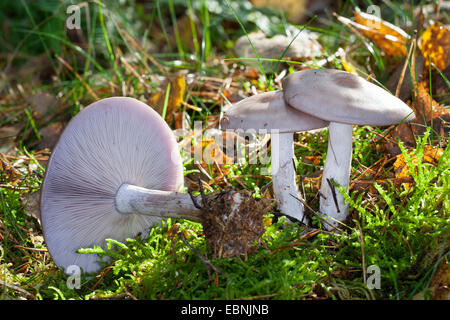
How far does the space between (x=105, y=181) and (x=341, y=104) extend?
1132 mm

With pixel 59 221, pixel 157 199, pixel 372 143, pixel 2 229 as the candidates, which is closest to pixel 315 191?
pixel 372 143

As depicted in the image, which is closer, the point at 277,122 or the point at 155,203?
the point at 277,122

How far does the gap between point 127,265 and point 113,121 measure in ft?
→ 2.17

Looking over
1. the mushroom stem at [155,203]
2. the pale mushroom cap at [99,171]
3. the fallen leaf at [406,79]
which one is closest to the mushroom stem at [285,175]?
the mushroom stem at [155,203]

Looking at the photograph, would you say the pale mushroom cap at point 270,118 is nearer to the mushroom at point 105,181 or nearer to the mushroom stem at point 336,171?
the mushroom stem at point 336,171

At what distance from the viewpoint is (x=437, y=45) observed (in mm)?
2809

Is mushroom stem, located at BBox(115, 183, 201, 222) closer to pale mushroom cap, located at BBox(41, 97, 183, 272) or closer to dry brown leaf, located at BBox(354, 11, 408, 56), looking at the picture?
pale mushroom cap, located at BBox(41, 97, 183, 272)

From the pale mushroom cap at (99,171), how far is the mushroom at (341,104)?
Result: 0.75 metres

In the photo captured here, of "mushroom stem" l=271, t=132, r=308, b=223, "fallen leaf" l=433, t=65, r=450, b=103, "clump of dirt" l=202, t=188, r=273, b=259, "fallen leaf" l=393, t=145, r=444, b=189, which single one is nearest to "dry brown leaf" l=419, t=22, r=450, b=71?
"fallen leaf" l=433, t=65, r=450, b=103

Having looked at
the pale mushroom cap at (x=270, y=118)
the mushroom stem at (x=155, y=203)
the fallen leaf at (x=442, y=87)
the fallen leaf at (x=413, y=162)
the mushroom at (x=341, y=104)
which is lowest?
the mushroom stem at (x=155, y=203)

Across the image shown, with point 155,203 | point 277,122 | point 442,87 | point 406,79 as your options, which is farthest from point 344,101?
point 442,87

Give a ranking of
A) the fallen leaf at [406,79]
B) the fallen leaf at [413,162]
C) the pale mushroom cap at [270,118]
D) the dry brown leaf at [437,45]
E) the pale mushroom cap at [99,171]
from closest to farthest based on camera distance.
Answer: the pale mushroom cap at [270,118], the pale mushroom cap at [99,171], the fallen leaf at [413,162], the fallen leaf at [406,79], the dry brown leaf at [437,45]

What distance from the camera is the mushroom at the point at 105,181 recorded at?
178 centimetres

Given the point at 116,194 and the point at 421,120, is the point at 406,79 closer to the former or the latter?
the point at 421,120
